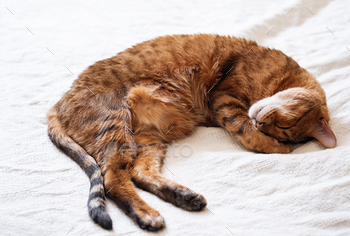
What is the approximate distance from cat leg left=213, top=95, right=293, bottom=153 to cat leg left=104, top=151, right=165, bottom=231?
2.60 feet

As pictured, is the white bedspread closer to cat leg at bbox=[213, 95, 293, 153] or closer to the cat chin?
cat leg at bbox=[213, 95, 293, 153]

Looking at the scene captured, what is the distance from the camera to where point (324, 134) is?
1983 mm

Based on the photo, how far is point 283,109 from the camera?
6.98 feet

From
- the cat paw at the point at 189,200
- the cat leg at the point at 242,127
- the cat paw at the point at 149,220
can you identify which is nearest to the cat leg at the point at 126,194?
the cat paw at the point at 149,220

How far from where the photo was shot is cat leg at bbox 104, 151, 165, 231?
1.48 m

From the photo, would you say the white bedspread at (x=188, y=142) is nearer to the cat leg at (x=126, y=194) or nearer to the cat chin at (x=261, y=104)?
the cat leg at (x=126, y=194)

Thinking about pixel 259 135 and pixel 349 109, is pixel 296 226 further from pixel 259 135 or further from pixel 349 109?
pixel 349 109

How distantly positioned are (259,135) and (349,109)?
723 mm

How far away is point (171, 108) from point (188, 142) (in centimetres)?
32

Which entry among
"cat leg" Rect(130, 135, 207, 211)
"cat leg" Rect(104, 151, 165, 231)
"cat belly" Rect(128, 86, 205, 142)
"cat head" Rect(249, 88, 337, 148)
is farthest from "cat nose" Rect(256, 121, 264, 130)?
"cat leg" Rect(104, 151, 165, 231)

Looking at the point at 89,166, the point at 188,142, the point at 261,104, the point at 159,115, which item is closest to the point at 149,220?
the point at 89,166

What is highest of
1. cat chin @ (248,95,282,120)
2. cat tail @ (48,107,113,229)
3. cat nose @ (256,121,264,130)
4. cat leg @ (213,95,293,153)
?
cat chin @ (248,95,282,120)

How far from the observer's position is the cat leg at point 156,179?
160 centimetres

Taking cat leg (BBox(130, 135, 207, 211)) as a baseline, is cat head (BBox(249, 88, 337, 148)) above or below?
above
